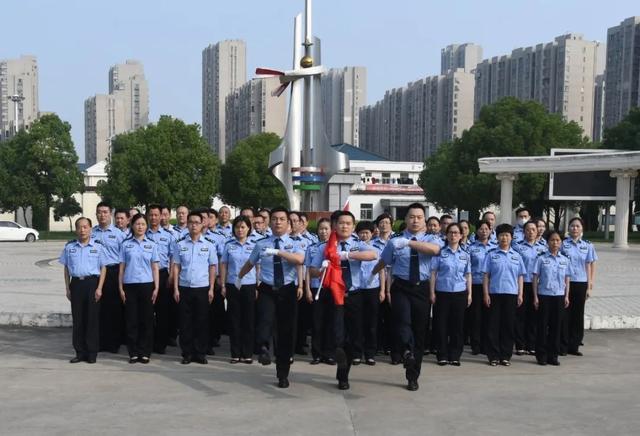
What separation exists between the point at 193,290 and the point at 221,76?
2736 inches

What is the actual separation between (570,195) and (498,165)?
123 inches

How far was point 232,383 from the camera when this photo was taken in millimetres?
5273

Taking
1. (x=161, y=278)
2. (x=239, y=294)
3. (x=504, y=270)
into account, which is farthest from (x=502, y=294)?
(x=161, y=278)

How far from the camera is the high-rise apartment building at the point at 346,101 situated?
81.1m

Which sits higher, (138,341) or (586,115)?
(586,115)

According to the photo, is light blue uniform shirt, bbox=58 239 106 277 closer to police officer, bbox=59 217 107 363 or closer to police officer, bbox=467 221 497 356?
police officer, bbox=59 217 107 363

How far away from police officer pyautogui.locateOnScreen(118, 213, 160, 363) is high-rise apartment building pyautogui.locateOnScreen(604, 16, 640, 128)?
47608 millimetres

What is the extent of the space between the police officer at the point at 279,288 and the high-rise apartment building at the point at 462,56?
99.2 meters

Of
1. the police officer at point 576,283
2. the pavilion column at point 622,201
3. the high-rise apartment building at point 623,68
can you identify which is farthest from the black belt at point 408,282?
the high-rise apartment building at point 623,68

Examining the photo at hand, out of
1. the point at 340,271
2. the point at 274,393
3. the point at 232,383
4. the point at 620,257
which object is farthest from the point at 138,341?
the point at 620,257

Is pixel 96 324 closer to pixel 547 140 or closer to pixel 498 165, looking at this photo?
pixel 498 165

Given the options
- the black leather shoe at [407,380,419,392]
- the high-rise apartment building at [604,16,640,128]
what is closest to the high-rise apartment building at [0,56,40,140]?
the high-rise apartment building at [604,16,640,128]

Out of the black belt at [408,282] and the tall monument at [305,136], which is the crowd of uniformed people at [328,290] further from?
the tall monument at [305,136]

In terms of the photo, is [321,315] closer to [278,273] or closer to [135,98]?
[278,273]
